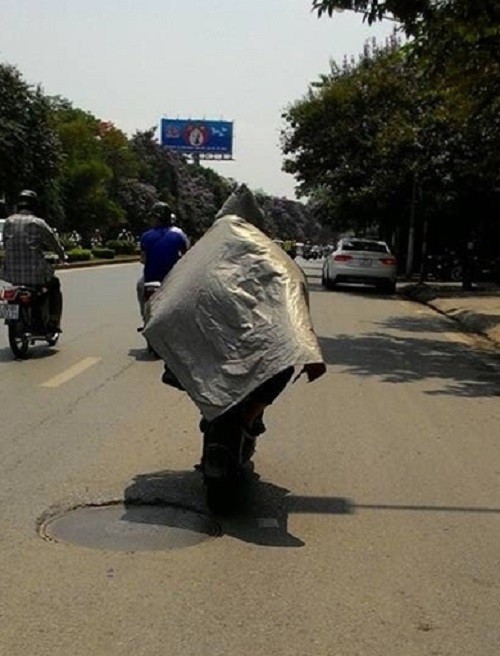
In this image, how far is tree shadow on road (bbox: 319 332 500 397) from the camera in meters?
11.0

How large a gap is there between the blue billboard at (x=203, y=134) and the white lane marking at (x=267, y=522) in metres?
76.2

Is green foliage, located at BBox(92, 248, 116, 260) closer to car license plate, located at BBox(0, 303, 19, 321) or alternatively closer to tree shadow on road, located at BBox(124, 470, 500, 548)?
car license plate, located at BBox(0, 303, 19, 321)

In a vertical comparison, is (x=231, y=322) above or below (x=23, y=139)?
below

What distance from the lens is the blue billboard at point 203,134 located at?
8050 cm

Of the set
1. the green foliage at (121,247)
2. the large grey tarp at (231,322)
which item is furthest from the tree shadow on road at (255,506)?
the green foliage at (121,247)

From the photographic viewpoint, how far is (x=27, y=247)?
11.5 meters

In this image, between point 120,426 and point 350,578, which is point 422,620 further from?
point 120,426

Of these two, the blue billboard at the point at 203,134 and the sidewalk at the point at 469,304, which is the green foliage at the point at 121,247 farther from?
the sidewalk at the point at 469,304

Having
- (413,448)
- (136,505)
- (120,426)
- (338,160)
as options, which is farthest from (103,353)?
(338,160)

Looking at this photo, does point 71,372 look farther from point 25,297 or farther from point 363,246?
point 363,246

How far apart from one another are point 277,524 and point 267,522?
0.20ft

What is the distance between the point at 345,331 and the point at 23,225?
21.4ft

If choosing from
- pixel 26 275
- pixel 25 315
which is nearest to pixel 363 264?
pixel 26 275

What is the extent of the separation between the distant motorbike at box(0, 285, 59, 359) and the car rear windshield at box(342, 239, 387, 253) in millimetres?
17113
